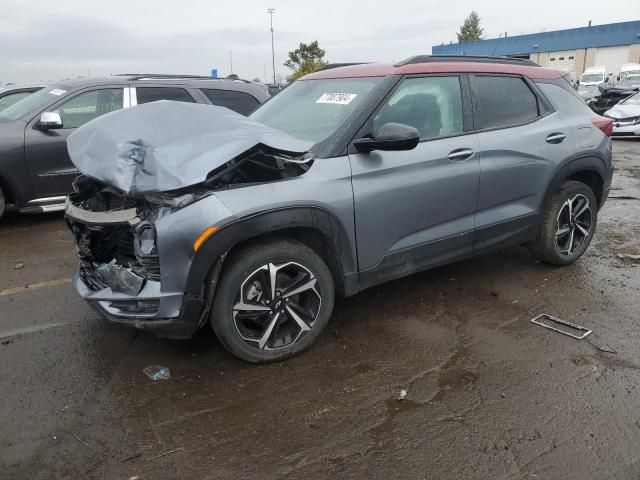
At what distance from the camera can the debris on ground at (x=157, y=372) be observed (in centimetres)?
304

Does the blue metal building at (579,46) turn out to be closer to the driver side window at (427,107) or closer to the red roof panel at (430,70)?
the red roof panel at (430,70)

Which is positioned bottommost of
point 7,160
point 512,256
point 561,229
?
point 512,256

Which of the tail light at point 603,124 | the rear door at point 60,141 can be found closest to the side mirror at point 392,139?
the tail light at point 603,124

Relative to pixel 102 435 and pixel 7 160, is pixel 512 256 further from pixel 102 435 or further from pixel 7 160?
pixel 7 160

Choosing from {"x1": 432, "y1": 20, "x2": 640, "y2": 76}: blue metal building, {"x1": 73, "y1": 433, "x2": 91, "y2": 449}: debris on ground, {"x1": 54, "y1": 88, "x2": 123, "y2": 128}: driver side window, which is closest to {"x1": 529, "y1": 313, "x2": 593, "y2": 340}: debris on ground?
{"x1": 73, "y1": 433, "x2": 91, "y2": 449}: debris on ground

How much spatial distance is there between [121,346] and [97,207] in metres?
0.91

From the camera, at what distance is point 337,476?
2287 millimetres

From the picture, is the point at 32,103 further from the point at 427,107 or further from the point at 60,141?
the point at 427,107

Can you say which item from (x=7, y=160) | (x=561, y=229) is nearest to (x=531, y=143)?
(x=561, y=229)

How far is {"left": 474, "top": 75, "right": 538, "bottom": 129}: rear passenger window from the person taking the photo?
395 cm

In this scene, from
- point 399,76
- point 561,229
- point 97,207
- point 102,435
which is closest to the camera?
point 102,435

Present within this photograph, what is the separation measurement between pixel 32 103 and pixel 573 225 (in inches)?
244

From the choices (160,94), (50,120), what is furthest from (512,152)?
(50,120)

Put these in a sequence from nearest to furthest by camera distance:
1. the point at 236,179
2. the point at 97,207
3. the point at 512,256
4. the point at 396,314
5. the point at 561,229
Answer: the point at 236,179, the point at 97,207, the point at 396,314, the point at 561,229, the point at 512,256
